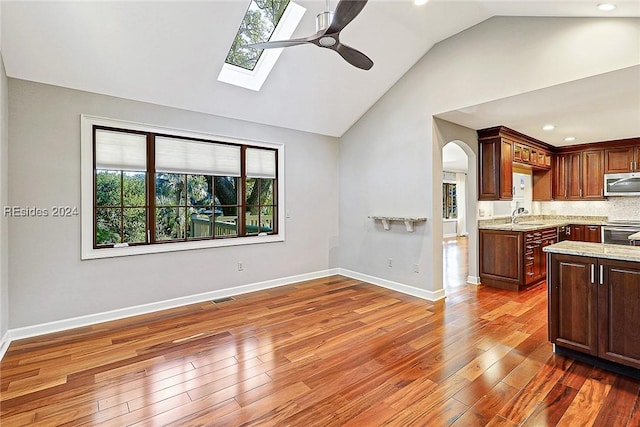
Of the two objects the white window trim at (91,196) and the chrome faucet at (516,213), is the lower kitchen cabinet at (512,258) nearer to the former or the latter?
the chrome faucet at (516,213)

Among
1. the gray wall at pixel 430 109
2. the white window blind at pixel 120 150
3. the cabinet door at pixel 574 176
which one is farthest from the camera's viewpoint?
the cabinet door at pixel 574 176

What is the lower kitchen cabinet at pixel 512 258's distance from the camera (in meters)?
4.77

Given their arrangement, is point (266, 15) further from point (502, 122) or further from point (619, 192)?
point (619, 192)

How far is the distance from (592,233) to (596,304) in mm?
4632

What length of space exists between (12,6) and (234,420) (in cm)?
378

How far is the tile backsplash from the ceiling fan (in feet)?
20.1

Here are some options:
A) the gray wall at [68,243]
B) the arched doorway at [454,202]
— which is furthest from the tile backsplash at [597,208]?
the gray wall at [68,243]

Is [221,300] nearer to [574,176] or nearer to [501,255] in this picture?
[501,255]

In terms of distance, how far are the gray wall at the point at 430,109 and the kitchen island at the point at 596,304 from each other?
173 centimetres

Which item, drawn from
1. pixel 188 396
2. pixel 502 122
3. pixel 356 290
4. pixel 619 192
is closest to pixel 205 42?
pixel 188 396

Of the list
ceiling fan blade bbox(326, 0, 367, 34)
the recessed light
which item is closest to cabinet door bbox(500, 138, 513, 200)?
the recessed light

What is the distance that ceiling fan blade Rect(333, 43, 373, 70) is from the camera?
109 inches

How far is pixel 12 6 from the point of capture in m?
2.70

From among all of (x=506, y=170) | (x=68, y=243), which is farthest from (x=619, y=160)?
(x=68, y=243)
